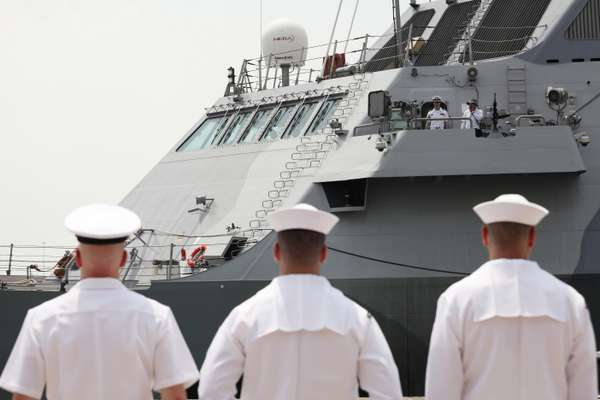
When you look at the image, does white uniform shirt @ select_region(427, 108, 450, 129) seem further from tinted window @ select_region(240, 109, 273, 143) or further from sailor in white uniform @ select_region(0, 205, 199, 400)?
sailor in white uniform @ select_region(0, 205, 199, 400)

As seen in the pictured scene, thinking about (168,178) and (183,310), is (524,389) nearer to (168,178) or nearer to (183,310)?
(183,310)

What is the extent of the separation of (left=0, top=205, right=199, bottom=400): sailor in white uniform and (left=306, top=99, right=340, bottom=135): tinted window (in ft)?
43.1

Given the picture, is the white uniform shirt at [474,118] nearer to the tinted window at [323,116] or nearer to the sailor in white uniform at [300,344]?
the tinted window at [323,116]

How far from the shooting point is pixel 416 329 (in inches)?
619

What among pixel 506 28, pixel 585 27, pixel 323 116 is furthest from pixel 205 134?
pixel 585 27

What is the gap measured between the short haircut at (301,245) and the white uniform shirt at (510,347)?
23.8 inches

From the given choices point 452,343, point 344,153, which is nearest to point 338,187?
point 344,153

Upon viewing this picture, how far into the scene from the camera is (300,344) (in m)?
5.12

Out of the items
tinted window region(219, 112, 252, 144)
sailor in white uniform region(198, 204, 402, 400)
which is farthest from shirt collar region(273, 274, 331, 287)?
tinted window region(219, 112, 252, 144)

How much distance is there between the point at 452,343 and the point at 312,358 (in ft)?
2.03

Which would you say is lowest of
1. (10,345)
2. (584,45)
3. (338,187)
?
(10,345)

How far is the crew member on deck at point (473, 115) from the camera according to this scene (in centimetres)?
1650

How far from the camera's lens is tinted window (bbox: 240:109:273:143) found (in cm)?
1959

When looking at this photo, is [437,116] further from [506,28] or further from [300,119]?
[300,119]
